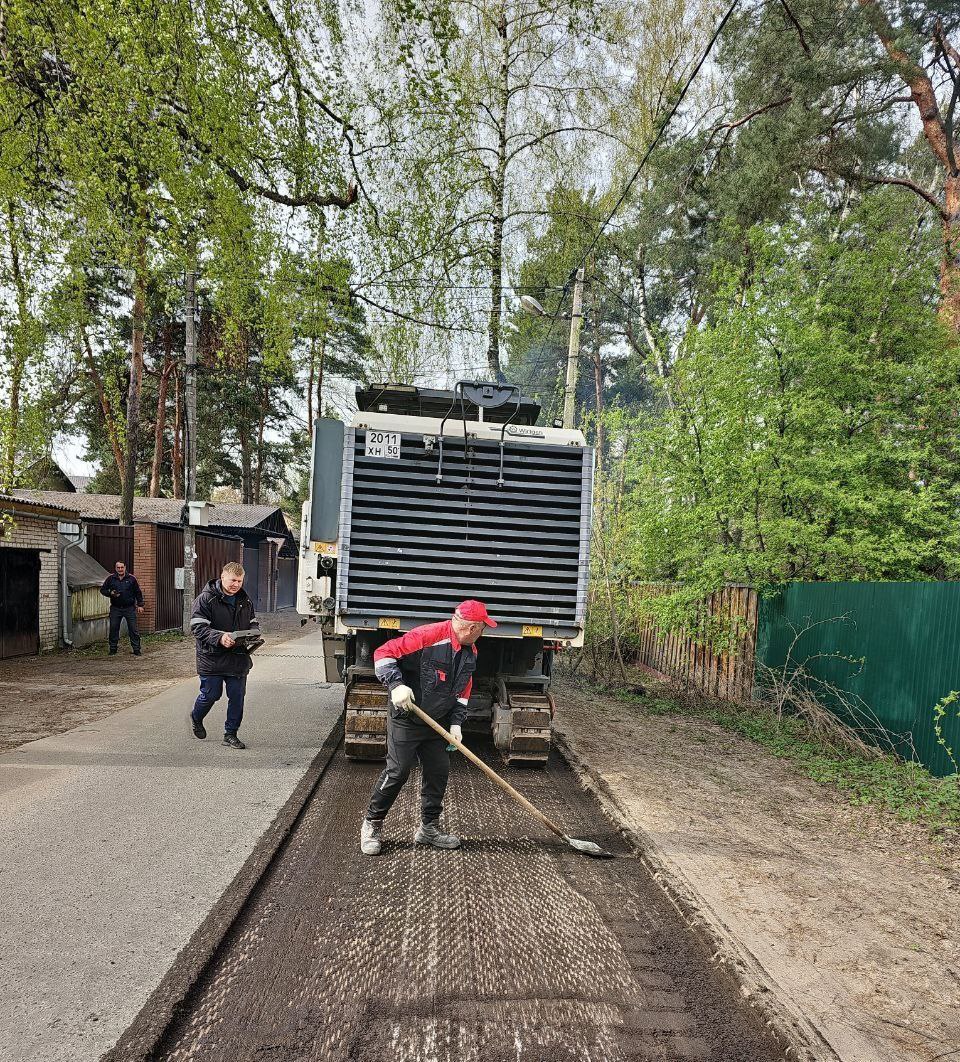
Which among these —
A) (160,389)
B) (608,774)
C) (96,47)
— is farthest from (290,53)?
(160,389)

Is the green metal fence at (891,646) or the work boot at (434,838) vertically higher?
the green metal fence at (891,646)

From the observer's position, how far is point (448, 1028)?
2.60 metres

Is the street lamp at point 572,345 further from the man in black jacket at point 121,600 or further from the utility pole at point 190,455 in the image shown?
the man in black jacket at point 121,600

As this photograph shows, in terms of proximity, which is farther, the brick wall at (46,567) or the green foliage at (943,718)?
the brick wall at (46,567)

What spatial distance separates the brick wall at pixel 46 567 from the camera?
39.4ft

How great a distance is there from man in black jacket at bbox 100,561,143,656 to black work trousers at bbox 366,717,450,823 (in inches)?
393

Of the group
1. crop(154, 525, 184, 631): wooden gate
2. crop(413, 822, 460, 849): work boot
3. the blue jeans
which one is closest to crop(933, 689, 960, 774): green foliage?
crop(413, 822, 460, 849): work boot

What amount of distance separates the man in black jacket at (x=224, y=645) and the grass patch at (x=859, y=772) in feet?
18.3

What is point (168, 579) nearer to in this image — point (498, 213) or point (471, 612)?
point (498, 213)

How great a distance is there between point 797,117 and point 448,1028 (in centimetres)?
1478

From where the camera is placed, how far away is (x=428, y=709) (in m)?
4.38

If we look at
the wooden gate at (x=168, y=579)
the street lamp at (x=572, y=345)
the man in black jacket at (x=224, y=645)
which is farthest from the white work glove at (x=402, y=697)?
the wooden gate at (x=168, y=579)

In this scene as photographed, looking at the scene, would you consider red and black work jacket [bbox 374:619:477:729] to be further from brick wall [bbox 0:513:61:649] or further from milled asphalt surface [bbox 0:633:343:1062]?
brick wall [bbox 0:513:61:649]

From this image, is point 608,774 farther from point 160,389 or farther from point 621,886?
point 160,389
